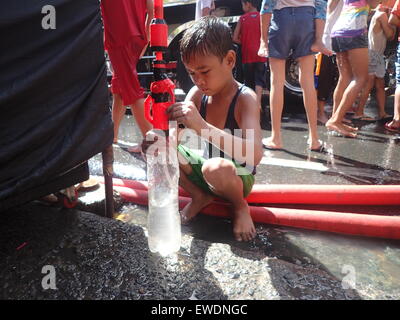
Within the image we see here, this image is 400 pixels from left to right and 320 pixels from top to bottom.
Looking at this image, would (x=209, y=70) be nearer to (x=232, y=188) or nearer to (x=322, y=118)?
(x=232, y=188)

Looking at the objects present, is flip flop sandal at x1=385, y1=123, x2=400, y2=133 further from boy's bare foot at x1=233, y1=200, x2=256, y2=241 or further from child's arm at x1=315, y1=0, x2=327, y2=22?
boy's bare foot at x1=233, y1=200, x2=256, y2=241

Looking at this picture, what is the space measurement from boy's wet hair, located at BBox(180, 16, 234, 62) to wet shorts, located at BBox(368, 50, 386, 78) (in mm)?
3795

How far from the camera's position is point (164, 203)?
159cm

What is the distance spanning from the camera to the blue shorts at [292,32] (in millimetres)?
2879

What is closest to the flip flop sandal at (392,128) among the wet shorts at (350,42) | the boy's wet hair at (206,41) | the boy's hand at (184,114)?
the wet shorts at (350,42)

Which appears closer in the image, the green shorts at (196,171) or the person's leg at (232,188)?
the person's leg at (232,188)

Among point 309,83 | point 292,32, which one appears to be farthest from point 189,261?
point 292,32

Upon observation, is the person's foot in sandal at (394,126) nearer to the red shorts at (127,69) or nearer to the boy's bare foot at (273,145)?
the boy's bare foot at (273,145)

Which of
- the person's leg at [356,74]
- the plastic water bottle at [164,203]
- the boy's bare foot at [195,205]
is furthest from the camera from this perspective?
the person's leg at [356,74]

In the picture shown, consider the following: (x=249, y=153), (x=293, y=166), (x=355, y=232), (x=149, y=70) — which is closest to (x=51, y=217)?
(x=249, y=153)

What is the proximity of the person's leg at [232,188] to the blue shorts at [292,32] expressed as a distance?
1.82m

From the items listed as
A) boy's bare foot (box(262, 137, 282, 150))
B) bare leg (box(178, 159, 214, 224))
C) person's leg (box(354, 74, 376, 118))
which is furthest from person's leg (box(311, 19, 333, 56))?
person's leg (box(354, 74, 376, 118))

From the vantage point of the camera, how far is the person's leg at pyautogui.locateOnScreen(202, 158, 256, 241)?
1592 millimetres

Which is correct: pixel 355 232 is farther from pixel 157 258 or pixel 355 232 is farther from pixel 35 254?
pixel 35 254
